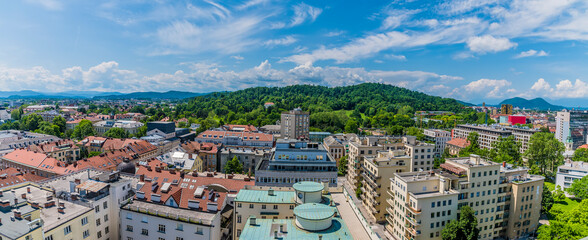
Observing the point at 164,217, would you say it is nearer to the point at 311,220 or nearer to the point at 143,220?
the point at 143,220

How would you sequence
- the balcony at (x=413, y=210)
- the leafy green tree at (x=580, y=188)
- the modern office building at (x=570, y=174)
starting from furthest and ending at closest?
1. the modern office building at (x=570, y=174)
2. the leafy green tree at (x=580, y=188)
3. the balcony at (x=413, y=210)

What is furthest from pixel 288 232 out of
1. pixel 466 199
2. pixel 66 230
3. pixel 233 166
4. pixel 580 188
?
pixel 580 188

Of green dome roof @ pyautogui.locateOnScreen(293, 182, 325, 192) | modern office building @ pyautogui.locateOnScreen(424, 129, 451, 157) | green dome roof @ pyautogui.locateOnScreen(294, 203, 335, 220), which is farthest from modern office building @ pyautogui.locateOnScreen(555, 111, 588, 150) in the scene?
green dome roof @ pyautogui.locateOnScreen(294, 203, 335, 220)

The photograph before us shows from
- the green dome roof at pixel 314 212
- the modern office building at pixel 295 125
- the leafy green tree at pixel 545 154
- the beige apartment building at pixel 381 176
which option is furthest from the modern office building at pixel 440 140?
the green dome roof at pixel 314 212

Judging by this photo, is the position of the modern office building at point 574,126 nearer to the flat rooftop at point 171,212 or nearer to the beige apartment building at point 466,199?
the beige apartment building at point 466,199

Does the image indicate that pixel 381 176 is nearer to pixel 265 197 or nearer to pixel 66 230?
pixel 265 197

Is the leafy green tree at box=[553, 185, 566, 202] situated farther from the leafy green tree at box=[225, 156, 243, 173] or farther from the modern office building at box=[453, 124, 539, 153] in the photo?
the leafy green tree at box=[225, 156, 243, 173]

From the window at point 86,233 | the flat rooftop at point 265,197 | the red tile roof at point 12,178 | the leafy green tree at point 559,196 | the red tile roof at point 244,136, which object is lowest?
the leafy green tree at point 559,196

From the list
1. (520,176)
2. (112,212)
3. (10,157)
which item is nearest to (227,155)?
(112,212)
